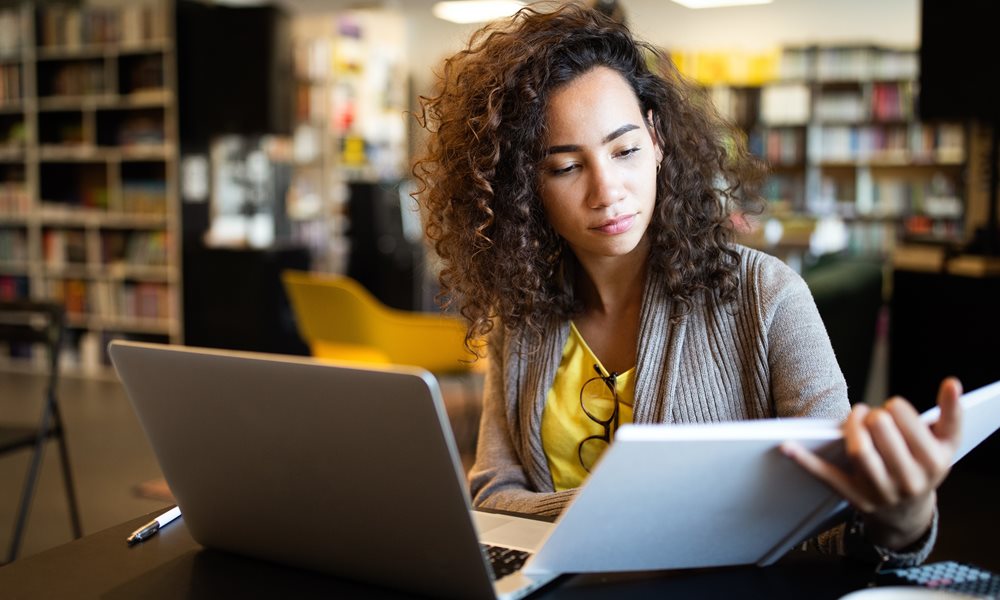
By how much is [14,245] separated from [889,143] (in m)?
6.77

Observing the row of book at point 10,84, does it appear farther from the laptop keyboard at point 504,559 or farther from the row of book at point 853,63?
the laptop keyboard at point 504,559

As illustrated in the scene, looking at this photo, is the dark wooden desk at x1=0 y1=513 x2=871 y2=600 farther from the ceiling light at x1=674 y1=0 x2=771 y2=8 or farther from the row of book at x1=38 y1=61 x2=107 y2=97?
the ceiling light at x1=674 y1=0 x2=771 y2=8

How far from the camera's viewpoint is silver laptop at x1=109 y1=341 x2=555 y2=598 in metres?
0.79

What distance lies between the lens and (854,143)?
820cm

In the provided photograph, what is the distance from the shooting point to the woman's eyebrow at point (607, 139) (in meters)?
1.28

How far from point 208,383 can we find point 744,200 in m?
1.03

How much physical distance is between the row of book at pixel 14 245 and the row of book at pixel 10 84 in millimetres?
876

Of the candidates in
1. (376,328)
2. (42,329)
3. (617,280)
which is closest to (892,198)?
(376,328)

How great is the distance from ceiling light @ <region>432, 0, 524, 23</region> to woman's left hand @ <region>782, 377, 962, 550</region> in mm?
7369

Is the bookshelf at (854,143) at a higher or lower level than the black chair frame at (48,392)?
higher

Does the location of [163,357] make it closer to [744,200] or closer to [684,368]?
[684,368]

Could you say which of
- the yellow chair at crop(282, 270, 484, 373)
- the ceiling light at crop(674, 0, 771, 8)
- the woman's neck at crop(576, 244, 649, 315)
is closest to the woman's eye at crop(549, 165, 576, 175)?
the woman's neck at crop(576, 244, 649, 315)

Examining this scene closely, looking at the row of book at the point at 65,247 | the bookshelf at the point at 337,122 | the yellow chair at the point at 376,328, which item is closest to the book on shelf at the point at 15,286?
the row of book at the point at 65,247

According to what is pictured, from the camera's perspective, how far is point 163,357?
91 centimetres
